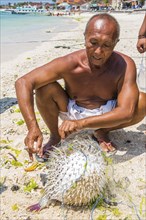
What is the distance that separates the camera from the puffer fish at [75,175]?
2.08m

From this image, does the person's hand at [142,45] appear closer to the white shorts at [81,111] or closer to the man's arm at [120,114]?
the man's arm at [120,114]

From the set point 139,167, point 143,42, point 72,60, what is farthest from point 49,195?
point 143,42

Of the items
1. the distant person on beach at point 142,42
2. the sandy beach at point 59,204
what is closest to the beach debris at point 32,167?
the sandy beach at point 59,204

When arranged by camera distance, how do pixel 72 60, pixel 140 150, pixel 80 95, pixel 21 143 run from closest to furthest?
pixel 72 60 → pixel 80 95 → pixel 140 150 → pixel 21 143

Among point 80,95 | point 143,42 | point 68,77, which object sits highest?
point 143,42

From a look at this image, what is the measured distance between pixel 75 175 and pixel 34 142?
39cm

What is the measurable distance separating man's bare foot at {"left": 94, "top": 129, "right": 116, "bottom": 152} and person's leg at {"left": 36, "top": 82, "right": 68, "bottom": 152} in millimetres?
394

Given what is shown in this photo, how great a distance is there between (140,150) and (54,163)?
47.9 inches

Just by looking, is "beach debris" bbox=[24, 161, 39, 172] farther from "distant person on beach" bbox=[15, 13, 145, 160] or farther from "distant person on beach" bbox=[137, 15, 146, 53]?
"distant person on beach" bbox=[137, 15, 146, 53]

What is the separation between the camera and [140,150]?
312 centimetres

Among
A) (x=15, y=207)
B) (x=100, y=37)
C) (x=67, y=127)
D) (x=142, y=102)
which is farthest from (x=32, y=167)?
(x=100, y=37)

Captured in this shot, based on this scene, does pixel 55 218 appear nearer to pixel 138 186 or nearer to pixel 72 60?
pixel 138 186

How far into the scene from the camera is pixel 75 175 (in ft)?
6.81

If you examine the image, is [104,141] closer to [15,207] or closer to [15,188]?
[15,188]
